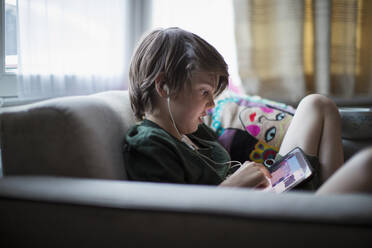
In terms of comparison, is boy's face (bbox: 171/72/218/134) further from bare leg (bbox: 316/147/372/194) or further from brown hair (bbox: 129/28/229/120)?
bare leg (bbox: 316/147/372/194)

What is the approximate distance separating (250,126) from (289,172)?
0.39m

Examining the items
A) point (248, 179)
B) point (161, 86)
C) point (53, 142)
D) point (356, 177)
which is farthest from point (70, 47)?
point (356, 177)

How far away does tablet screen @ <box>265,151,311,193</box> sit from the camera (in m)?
0.89

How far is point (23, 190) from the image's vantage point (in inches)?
26.9

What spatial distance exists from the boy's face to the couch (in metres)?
0.19

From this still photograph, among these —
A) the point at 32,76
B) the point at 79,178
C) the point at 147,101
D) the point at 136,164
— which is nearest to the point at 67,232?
the point at 79,178

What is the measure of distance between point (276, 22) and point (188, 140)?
3.55 feet

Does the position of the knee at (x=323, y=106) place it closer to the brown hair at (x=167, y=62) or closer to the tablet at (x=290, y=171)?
the tablet at (x=290, y=171)

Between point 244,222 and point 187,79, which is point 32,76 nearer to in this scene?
point 187,79

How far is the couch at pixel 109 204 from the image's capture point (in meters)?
0.53

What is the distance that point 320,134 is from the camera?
3.50 feet

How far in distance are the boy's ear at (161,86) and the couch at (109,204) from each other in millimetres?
155

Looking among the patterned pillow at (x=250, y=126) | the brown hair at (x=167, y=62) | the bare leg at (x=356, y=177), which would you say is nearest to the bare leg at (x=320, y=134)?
the patterned pillow at (x=250, y=126)

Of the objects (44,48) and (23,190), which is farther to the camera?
(44,48)
